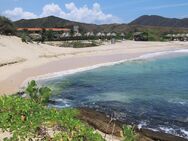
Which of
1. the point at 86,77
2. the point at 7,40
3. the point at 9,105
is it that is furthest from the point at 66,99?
the point at 7,40

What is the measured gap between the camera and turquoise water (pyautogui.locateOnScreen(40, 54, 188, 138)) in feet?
56.2

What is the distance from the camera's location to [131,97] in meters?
23.2

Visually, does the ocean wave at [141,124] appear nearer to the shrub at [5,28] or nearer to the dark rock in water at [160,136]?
the dark rock in water at [160,136]

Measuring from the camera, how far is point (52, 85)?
88.5 ft

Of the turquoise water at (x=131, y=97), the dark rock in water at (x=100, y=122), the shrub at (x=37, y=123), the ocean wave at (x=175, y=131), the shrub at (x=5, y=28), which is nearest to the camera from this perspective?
the shrub at (x=37, y=123)

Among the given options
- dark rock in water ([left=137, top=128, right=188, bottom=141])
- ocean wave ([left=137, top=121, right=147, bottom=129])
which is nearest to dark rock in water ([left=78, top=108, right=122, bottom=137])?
dark rock in water ([left=137, top=128, right=188, bottom=141])

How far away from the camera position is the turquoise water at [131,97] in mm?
17141

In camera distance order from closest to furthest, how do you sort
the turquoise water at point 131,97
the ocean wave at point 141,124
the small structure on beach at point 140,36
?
1. the ocean wave at point 141,124
2. the turquoise water at point 131,97
3. the small structure on beach at point 140,36

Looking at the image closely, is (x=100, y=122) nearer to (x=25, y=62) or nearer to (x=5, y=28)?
(x=25, y=62)

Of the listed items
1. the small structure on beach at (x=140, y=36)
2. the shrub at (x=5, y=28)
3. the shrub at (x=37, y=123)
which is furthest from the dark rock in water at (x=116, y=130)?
the small structure on beach at (x=140, y=36)

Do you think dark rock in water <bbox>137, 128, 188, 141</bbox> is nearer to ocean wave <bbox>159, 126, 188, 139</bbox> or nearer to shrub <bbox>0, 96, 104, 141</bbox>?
ocean wave <bbox>159, 126, 188, 139</bbox>

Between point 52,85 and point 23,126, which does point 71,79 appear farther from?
point 23,126

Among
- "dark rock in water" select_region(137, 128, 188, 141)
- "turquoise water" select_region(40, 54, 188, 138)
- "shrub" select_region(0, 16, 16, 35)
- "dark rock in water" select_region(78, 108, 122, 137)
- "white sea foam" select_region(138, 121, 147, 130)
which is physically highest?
"shrub" select_region(0, 16, 16, 35)

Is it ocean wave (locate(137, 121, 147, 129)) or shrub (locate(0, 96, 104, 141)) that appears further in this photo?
ocean wave (locate(137, 121, 147, 129))
